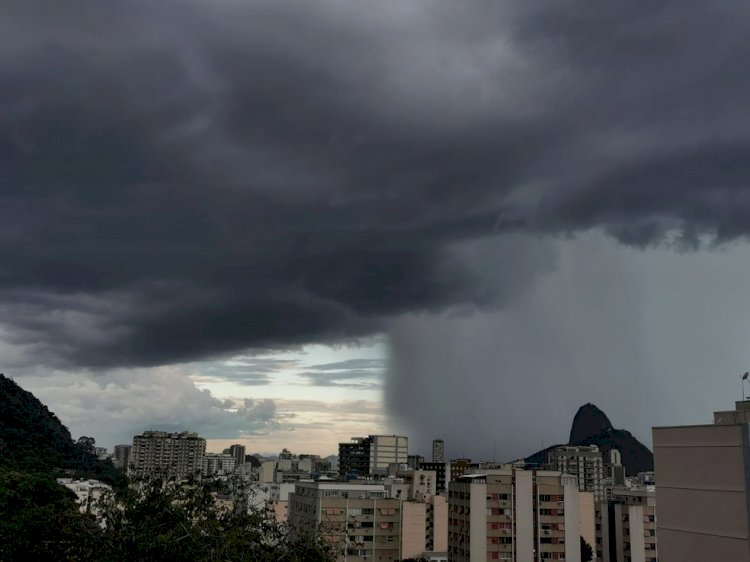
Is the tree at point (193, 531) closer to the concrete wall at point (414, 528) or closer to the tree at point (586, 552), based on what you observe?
the concrete wall at point (414, 528)

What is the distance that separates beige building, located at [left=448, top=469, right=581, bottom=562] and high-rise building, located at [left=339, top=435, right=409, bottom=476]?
445 feet

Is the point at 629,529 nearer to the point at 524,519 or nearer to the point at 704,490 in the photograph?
the point at 524,519

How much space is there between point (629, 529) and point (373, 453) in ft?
417

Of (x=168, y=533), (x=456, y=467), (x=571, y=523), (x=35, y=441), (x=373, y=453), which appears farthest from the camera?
(x=373, y=453)

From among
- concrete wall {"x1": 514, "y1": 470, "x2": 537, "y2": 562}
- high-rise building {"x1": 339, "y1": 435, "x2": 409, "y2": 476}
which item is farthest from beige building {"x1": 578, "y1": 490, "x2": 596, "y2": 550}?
high-rise building {"x1": 339, "y1": 435, "x2": 409, "y2": 476}

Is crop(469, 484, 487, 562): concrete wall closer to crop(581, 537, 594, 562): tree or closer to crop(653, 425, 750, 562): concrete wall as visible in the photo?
crop(581, 537, 594, 562): tree

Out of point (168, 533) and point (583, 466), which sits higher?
point (168, 533)

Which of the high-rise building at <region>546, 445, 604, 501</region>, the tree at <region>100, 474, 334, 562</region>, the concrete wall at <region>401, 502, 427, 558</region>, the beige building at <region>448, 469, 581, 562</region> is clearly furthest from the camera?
the high-rise building at <region>546, 445, 604, 501</region>

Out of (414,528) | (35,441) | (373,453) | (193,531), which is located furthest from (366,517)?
(373,453)

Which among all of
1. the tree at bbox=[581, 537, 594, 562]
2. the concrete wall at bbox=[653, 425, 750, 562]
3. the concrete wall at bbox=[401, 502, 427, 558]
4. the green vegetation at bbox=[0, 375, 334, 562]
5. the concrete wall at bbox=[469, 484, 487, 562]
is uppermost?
the concrete wall at bbox=[653, 425, 750, 562]

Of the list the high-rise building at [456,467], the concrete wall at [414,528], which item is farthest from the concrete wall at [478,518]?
the high-rise building at [456,467]

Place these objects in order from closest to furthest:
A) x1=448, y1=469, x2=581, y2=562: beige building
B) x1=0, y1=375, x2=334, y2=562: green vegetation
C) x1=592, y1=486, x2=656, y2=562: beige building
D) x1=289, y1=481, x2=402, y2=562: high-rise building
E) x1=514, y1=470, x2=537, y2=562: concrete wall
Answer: x1=0, y1=375, x2=334, y2=562: green vegetation → x1=514, y1=470, x2=537, y2=562: concrete wall → x1=448, y1=469, x2=581, y2=562: beige building → x1=289, y1=481, x2=402, y2=562: high-rise building → x1=592, y1=486, x2=656, y2=562: beige building

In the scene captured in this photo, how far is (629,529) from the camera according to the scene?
66.2 metres

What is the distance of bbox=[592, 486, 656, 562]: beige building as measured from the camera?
65625mm
